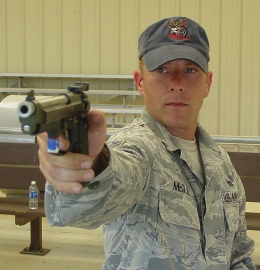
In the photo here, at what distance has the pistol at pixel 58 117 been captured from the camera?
2.59ft

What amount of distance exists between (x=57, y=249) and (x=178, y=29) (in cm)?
290

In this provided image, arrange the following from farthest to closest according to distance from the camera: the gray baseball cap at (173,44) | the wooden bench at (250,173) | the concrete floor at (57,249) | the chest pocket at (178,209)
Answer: the wooden bench at (250,173) → the concrete floor at (57,249) → the gray baseball cap at (173,44) → the chest pocket at (178,209)

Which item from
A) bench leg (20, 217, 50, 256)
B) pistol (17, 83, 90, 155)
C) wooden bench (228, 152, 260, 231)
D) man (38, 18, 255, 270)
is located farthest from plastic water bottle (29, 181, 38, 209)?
pistol (17, 83, 90, 155)

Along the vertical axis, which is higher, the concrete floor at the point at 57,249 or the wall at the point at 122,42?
the wall at the point at 122,42

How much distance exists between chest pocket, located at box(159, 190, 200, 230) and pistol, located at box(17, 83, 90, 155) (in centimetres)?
42

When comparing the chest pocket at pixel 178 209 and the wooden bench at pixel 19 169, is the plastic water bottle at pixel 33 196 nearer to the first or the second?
the wooden bench at pixel 19 169

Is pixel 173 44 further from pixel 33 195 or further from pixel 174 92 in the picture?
pixel 33 195

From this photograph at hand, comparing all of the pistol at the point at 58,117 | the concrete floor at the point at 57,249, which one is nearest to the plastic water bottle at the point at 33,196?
the concrete floor at the point at 57,249

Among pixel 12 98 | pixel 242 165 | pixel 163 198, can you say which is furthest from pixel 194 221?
pixel 12 98

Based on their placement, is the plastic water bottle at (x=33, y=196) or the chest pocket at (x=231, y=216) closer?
the chest pocket at (x=231, y=216)

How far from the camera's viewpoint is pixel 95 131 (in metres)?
0.97

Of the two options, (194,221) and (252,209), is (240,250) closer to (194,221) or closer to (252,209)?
(194,221)

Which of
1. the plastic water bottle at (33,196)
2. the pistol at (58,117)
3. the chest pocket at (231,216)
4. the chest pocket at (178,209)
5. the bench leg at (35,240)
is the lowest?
the bench leg at (35,240)

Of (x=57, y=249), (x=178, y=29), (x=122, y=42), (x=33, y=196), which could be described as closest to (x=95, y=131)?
(x=178, y=29)
